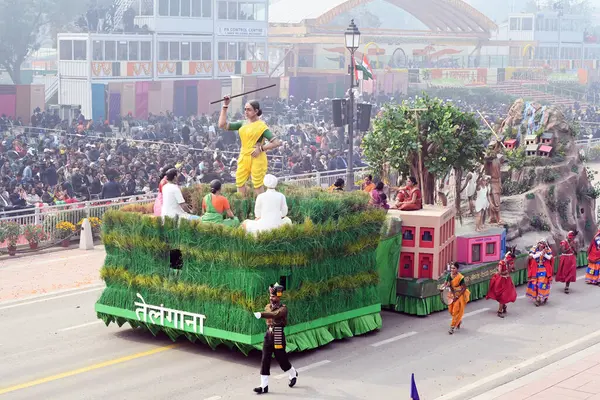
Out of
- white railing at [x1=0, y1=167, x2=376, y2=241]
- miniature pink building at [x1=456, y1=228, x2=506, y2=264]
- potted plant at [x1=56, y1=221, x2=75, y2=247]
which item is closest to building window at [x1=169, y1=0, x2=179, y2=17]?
white railing at [x1=0, y1=167, x2=376, y2=241]

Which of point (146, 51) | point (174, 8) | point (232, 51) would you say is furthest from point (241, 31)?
point (146, 51)

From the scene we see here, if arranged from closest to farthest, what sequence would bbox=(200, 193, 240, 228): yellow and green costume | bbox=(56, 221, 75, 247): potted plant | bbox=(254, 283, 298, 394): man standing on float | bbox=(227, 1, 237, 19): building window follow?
1. bbox=(254, 283, 298, 394): man standing on float
2. bbox=(200, 193, 240, 228): yellow and green costume
3. bbox=(56, 221, 75, 247): potted plant
4. bbox=(227, 1, 237, 19): building window

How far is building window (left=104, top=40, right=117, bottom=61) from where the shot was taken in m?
56.4

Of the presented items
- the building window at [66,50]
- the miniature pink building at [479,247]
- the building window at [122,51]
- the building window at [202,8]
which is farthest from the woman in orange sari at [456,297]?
the building window at [202,8]

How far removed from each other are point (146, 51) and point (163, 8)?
3137 mm

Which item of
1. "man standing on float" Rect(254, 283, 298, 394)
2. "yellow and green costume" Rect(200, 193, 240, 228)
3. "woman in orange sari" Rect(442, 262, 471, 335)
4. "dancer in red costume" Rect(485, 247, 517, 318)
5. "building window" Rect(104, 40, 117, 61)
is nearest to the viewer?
"man standing on float" Rect(254, 283, 298, 394)

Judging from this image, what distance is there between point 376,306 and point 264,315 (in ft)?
11.4

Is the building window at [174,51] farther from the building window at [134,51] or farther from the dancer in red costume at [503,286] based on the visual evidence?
the dancer in red costume at [503,286]

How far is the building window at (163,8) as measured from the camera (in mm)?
60719

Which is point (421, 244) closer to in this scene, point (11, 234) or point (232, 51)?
point (11, 234)

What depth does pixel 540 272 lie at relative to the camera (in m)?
19.5

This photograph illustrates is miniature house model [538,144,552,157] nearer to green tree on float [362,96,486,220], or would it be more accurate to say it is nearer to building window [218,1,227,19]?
green tree on float [362,96,486,220]

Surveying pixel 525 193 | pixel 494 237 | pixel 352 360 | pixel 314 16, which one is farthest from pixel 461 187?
pixel 314 16

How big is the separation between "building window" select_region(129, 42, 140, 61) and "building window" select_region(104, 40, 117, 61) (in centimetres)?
147
